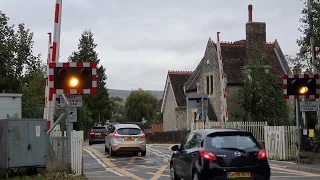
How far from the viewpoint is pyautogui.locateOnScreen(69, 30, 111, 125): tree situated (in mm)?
69825

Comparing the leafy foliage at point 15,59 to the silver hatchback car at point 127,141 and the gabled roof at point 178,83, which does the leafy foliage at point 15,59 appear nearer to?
the silver hatchback car at point 127,141

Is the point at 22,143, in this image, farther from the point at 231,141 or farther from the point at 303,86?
the point at 303,86

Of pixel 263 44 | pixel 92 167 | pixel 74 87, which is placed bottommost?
pixel 92 167

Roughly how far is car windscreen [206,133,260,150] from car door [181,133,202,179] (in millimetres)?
442

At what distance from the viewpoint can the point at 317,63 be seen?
20.0 m

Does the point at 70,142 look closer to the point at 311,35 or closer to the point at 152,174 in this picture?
the point at 152,174

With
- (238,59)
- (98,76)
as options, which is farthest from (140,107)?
(238,59)

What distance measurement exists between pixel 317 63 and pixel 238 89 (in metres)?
17.9

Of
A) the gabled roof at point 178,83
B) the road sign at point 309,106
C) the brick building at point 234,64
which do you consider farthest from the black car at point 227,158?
the gabled roof at point 178,83

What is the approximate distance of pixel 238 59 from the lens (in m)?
39.5

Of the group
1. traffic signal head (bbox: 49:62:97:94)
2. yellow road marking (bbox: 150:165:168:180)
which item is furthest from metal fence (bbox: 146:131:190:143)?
traffic signal head (bbox: 49:62:97:94)

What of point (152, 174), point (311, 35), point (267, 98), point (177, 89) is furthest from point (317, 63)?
point (177, 89)

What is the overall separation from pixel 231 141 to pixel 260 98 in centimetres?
2228

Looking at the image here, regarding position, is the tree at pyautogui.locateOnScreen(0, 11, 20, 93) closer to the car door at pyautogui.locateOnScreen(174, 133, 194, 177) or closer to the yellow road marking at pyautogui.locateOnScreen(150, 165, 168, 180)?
the yellow road marking at pyautogui.locateOnScreen(150, 165, 168, 180)
